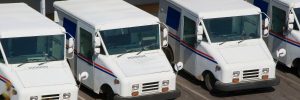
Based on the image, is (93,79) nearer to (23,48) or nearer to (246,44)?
(23,48)

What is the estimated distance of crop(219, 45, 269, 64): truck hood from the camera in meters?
23.1

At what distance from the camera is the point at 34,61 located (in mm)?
21266

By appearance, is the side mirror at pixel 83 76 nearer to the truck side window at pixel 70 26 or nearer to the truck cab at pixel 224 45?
the truck side window at pixel 70 26

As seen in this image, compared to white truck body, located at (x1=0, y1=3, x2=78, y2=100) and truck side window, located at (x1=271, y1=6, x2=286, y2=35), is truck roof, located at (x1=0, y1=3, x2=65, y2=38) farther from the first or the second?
truck side window, located at (x1=271, y1=6, x2=286, y2=35)

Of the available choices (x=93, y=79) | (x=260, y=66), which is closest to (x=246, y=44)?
(x=260, y=66)

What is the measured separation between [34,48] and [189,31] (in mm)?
4438

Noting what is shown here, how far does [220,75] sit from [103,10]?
330 centimetres

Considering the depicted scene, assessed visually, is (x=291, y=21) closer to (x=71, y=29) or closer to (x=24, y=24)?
(x=71, y=29)

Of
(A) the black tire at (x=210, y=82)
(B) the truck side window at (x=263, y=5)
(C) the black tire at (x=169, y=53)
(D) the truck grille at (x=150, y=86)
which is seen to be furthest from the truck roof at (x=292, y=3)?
(D) the truck grille at (x=150, y=86)

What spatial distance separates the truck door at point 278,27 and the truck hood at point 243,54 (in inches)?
68.9

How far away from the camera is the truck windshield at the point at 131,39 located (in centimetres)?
2217

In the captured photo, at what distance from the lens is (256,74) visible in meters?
23.1

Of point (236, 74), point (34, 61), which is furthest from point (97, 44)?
point (236, 74)

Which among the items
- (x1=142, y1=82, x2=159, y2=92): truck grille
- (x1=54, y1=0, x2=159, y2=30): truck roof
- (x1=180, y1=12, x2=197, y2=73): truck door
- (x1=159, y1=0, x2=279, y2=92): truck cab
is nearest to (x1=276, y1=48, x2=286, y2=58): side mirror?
(x1=159, y1=0, x2=279, y2=92): truck cab
